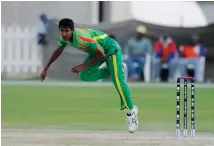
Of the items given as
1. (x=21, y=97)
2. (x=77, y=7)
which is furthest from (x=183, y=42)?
(x=21, y=97)

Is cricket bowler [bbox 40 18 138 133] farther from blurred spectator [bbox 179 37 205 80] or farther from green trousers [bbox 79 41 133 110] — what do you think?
blurred spectator [bbox 179 37 205 80]

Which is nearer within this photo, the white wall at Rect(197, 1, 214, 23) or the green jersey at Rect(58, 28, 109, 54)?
the green jersey at Rect(58, 28, 109, 54)

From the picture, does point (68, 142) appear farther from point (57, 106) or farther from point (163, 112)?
point (57, 106)

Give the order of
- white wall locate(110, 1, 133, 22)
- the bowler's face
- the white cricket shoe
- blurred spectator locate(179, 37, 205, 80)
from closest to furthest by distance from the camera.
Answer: the bowler's face < the white cricket shoe < blurred spectator locate(179, 37, 205, 80) < white wall locate(110, 1, 133, 22)

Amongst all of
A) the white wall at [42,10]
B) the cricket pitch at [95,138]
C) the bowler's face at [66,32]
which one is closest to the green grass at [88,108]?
the cricket pitch at [95,138]

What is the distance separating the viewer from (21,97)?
14.8m

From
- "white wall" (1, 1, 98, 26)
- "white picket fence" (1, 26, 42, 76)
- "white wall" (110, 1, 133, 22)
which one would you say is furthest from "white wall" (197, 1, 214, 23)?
"white picket fence" (1, 26, 42, 76)

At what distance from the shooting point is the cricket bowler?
7.69 meters

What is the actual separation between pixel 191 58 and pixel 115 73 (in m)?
13.6

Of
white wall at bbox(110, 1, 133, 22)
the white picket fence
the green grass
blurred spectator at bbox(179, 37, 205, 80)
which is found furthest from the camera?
white wall at bbox(110, 1, 133, 22)

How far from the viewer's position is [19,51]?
23125 millimetres

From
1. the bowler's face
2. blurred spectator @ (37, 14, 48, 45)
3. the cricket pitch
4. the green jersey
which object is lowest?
blurred spectator @ (37, 14, 48, 45)

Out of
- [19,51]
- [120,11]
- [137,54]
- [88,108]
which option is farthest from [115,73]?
[120,11]

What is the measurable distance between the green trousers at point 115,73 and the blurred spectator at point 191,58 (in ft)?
42.9
